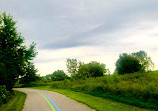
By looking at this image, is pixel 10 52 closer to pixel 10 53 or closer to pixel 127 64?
pixel 10 53

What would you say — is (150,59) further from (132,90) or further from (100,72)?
(132,90)

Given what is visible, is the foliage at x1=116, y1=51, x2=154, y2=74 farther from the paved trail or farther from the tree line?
the paved trail

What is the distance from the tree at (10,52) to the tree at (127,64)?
22560 mm

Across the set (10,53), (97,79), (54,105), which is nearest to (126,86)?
(54,105)

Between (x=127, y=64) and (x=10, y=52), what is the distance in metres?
25.8

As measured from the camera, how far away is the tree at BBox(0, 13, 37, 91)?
20.3 metres

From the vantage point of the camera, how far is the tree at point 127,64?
30.7m

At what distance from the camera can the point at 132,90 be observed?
11.9 m

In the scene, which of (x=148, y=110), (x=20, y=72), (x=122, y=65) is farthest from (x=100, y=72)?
(x=148, y=110)

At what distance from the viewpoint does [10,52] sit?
2120 centimetres

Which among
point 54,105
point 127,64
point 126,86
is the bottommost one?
point 54,105

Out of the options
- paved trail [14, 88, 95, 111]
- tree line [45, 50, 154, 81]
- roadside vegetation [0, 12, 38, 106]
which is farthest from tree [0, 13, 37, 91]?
tree line [45, 50, 154, 81]

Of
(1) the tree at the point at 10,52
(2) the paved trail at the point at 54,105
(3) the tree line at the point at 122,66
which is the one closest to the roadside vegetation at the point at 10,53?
(1) the tree at the point at 10,52

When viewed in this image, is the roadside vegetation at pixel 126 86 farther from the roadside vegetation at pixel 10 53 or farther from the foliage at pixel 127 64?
the roadside vegetation at pixel 10 53
